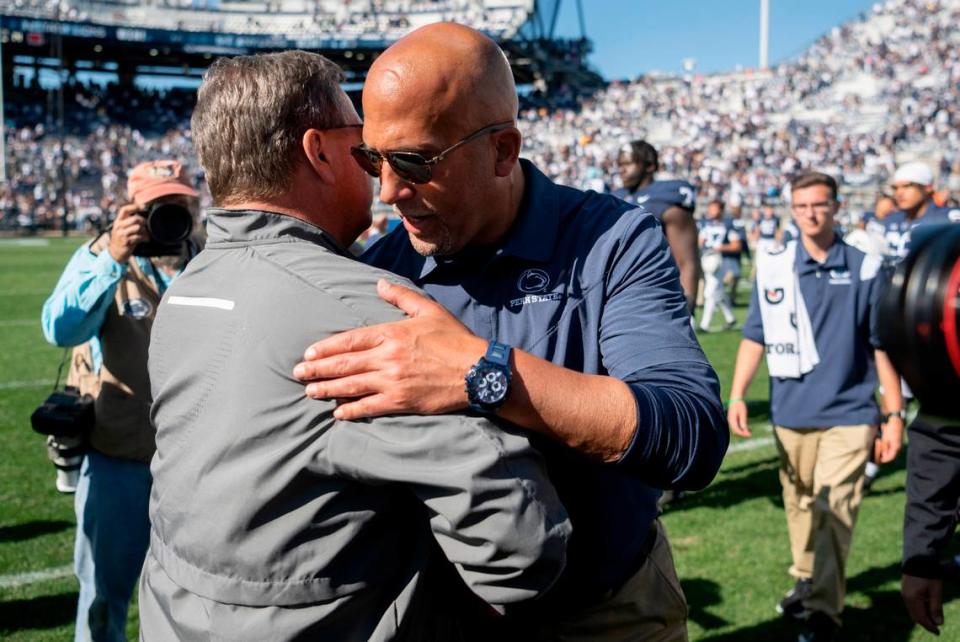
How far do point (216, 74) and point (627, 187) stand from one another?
5.40 meters

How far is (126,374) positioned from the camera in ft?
12.3

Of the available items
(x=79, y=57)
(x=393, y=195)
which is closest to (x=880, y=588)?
(x=393, y=195)

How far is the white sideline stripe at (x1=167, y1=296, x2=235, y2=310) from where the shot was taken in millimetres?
1726

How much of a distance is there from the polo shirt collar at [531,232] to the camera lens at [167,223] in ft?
5.18

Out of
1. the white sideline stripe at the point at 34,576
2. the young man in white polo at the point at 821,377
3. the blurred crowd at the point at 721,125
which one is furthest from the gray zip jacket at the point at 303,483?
the blurred crowd at the point at 721,125

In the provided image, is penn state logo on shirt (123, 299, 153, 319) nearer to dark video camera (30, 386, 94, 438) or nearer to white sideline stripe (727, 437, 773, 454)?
dark video camera (30, 386, 94, 438)

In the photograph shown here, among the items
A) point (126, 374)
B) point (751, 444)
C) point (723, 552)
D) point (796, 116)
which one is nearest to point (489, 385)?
point (126, 374)

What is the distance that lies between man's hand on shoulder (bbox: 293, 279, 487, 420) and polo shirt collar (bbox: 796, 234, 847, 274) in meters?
3.70

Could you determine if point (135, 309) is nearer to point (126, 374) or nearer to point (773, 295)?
point (126, 374)

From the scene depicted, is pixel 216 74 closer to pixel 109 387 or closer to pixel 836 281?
pixel 109 387

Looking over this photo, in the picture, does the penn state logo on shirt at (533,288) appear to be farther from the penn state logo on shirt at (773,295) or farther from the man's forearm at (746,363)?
the man's forearm at (746,363)

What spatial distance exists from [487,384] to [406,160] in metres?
0.70

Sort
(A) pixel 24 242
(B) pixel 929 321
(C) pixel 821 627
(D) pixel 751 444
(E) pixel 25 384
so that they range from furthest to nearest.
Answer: (A) pixel 24 242, (E) pixel 25 384, (D) pixel 751 444, (C) pixel 821 627, (B) pixel 929 321

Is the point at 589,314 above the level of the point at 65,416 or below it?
above
